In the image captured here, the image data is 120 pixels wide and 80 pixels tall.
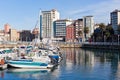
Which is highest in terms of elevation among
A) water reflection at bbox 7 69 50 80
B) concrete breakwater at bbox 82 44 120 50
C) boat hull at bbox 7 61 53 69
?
concrete breakwater at bbox 82 44 120 50

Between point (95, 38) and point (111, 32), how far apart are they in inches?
911

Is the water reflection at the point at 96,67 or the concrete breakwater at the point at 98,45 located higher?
the concrete breakwater at the point at 98,45

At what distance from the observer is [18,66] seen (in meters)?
45.2

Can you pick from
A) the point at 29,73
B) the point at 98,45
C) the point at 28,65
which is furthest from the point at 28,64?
the point at 98,45

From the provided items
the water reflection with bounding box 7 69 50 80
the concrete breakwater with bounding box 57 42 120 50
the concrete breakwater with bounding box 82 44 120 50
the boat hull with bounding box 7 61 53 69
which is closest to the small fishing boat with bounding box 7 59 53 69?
the boat hull with bounding box 7 61 53 69

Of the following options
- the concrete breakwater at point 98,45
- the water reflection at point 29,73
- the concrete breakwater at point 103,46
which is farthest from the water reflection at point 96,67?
the concrete breakwater at point 98,45

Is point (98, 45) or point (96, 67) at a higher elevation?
point (98, 45)

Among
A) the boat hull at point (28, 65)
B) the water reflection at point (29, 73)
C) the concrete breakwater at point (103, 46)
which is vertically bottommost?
the water reflection at point (29, 73)

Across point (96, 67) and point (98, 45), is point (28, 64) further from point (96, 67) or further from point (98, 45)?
point (98, 45)

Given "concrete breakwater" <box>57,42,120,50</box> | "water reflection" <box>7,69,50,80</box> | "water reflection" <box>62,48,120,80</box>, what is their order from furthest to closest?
"concrete breakwater" <box>57,42,120,50</box> → "water reflection" <box>62,48,120,80</box> → "water reflection" <box>7,69,50,80</box>

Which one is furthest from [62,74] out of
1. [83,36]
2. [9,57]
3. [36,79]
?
[83,36]

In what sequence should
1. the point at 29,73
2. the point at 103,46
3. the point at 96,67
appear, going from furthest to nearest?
1. the point at 103,46
2. the point at 96,67
3. the point at 29,73

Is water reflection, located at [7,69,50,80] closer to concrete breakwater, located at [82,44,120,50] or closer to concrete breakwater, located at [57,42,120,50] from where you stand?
concrete breakwater, located at [82,44,120,50]

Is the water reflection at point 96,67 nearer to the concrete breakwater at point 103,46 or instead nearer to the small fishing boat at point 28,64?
the small fishing boat at point 28,64
